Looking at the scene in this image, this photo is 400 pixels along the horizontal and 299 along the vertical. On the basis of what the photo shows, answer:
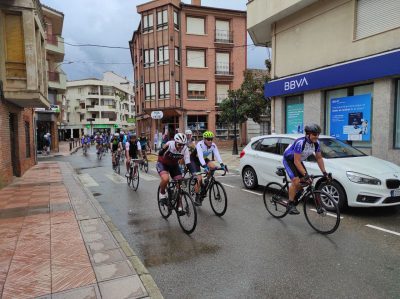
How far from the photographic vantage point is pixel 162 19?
30484 mm

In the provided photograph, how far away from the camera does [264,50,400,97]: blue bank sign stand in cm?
934

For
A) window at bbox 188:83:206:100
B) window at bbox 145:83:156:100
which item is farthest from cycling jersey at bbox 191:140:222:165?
window at bbox 145:83:156:100

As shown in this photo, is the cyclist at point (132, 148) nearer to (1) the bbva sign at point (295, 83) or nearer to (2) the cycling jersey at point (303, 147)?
(2) the cycling jersey at point (303, 147)

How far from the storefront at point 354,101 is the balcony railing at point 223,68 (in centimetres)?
1825

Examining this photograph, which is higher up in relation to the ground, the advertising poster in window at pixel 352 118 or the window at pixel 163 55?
the window at pixel 163 55

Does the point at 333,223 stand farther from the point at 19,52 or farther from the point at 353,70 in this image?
the point at 19,52

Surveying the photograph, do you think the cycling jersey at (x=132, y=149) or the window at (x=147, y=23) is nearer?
the cycling jersey at (x=132, y=149)

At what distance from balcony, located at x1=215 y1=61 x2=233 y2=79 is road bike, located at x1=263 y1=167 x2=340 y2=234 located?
2684cm

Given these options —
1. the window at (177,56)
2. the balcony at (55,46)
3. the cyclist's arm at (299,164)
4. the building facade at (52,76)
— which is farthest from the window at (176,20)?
the cyclist's arm at (299,164)

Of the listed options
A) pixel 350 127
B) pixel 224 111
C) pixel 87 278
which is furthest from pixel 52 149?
pixel 87 278

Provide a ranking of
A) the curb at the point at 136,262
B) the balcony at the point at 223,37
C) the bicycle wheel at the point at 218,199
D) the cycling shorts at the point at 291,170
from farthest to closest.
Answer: the balcony at the point at 223,37 < the bicycle wheel at the point at 218,199 < the cycling shorts at the point at 291,170 < the curb at the point at 136,262

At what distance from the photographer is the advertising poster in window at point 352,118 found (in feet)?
34.5

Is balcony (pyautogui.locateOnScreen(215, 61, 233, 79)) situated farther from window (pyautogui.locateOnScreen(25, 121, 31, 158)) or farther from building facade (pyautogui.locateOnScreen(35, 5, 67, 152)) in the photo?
window (pyautogui.locateOnScreen(25, 121, 31, 158))

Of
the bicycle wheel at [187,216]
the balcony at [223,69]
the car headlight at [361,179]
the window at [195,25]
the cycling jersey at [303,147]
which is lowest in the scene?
the bicycle wheel at [187,216]
